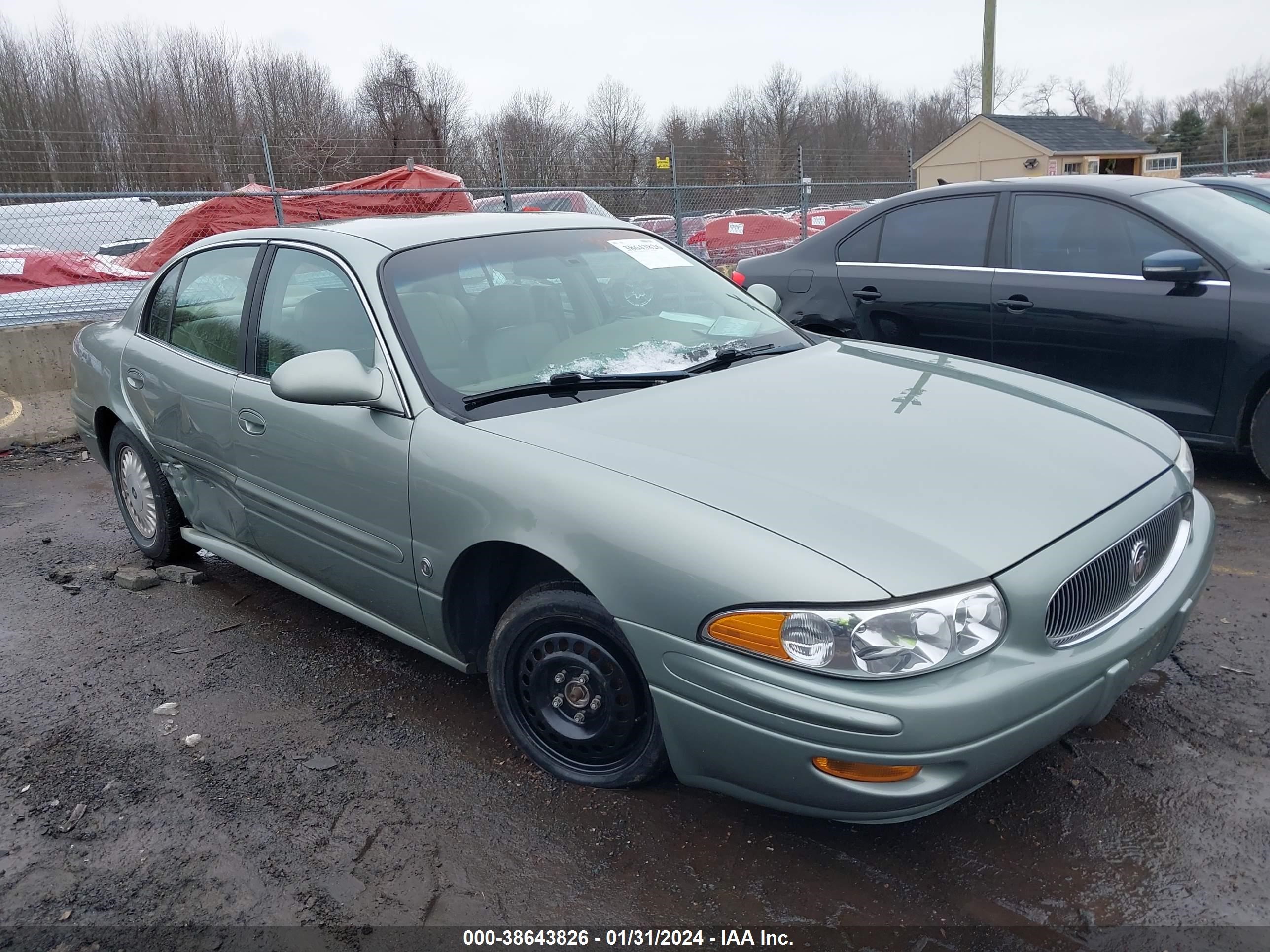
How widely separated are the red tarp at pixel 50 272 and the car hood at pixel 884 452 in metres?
8.39

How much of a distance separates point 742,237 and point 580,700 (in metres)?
14.3

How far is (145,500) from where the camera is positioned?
4566mm

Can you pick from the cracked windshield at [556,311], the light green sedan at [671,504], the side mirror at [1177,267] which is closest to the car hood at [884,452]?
the light green sedan at [671,504]

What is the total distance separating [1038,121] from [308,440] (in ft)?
88.4

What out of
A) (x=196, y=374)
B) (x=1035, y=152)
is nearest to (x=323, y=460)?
(x=196, y=374)

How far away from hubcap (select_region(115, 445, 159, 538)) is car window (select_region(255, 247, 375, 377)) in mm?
1340

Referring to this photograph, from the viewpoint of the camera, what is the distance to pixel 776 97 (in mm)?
55000

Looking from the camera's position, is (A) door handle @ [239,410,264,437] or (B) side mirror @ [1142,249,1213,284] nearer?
(A) door handle @ [239,410,264,437]

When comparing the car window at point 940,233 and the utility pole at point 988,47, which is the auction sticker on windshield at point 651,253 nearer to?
the car window at point 940,233

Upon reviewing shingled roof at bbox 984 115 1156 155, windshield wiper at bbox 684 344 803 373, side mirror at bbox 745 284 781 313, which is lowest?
windshield wiper at bbox 684 344 803 373

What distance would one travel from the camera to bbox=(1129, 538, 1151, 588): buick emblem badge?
247cm

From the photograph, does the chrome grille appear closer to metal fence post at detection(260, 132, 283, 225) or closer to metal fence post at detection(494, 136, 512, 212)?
metal fence post at detection(260, 132, 283, 225)

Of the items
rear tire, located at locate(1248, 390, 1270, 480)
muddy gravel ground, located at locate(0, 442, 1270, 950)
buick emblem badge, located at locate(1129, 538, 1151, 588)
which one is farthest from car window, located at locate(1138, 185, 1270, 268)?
buick emblem badge, located at locate(1129, 538, 1151, 588)

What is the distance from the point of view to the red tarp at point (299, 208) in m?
12.4
